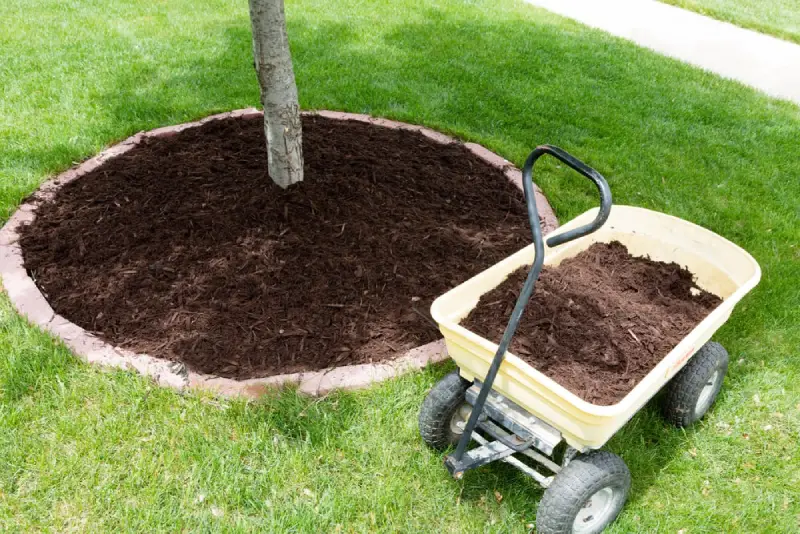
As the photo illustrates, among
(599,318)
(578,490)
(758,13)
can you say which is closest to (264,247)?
(599,318)

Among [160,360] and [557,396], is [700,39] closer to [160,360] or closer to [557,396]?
[557,396]

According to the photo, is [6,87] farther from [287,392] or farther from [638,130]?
[638,130]

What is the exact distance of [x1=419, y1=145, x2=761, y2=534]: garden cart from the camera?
212cm

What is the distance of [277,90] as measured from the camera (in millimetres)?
3523

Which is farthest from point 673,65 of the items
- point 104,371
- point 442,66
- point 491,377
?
point 104,371

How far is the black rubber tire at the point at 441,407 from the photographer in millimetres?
2539

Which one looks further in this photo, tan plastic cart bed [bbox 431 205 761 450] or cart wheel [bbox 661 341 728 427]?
cart wheel [bbox 661 341 728 427]

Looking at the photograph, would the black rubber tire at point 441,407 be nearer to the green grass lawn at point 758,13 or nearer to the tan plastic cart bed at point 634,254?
the tan plastic cart bed at point 634,254

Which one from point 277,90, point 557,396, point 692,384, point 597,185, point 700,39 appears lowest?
point 700,39

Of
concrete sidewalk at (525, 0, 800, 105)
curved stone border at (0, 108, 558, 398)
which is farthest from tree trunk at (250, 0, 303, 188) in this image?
concrete sidewalk at (525, 0, 800, 105)

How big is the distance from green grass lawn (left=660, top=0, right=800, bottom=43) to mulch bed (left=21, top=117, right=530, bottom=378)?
5.82 metres

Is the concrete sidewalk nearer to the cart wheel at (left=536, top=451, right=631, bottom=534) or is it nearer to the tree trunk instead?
the tree trunk

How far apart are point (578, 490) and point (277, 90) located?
8.23 ft

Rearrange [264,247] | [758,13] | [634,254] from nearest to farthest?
[634,254] → [264,247] → [758,13]
